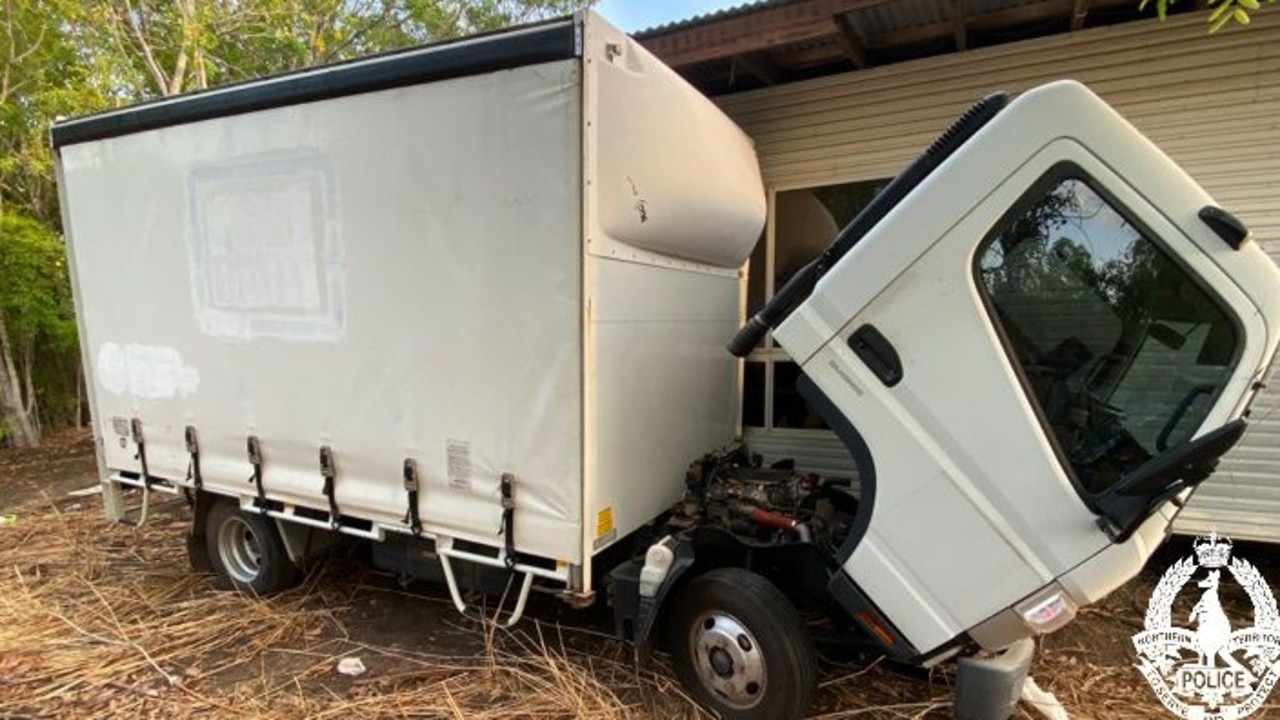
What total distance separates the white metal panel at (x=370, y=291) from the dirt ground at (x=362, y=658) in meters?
0.83

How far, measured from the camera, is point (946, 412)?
7.38 feet

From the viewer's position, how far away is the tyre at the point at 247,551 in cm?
397

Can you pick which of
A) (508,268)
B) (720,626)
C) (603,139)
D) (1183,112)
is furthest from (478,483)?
(1183,112)

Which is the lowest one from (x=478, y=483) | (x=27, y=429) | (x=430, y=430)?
(x=27, y=429)

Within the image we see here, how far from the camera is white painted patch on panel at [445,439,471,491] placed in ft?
9.70

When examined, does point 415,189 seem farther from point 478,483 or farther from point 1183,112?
point 1183,112

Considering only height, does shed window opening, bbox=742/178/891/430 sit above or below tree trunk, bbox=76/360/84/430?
above

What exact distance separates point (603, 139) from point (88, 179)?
3544 millimetres

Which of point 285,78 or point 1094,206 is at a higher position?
point 285,78

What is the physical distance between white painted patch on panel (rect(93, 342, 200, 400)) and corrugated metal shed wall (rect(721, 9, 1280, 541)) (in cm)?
484

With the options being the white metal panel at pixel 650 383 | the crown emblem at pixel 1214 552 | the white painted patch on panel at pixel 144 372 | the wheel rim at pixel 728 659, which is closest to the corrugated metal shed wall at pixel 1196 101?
the crown emblem at pixel 1214 552

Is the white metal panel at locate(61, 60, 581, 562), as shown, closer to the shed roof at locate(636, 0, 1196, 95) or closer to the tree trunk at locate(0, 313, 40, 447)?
the shed roof at locate(636, 0, 1196, 95)

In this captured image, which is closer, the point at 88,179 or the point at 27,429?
the point at 88,179
